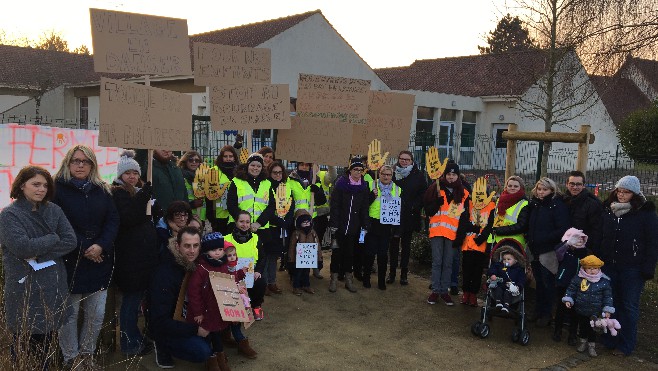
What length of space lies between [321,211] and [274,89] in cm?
187

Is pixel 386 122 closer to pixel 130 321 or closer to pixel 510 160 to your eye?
pixel 510 160

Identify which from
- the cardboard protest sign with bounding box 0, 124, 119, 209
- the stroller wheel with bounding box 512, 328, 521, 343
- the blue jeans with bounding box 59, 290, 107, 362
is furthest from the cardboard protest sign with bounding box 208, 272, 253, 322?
the cardboard protest sign with bounding box 0, 124, 119, 209

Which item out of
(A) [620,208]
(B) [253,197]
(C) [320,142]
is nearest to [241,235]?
(B) [253,197]

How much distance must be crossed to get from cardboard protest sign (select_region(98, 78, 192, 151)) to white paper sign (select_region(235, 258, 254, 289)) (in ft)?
4.19

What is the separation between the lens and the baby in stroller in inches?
209

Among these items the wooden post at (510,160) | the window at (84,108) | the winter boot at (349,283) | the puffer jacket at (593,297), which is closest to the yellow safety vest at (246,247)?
the winter boot at (349,283)

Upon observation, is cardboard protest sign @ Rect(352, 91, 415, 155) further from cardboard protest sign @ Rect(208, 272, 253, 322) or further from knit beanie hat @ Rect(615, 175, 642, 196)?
cardboard protest sign @ Rect(208, 272, 253, 322)

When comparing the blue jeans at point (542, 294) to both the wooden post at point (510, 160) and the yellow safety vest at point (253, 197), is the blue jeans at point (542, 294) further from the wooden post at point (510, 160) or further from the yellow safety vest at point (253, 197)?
the yellow safety vest at point (253, 197)

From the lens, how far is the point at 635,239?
4.93 meters

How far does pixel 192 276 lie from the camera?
163 inches

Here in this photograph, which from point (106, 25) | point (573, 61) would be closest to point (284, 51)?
point (573, 61)

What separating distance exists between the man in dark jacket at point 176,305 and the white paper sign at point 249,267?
0.77 metres

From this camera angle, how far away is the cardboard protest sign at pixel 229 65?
6.23 metres

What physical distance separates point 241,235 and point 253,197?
2.38ft
